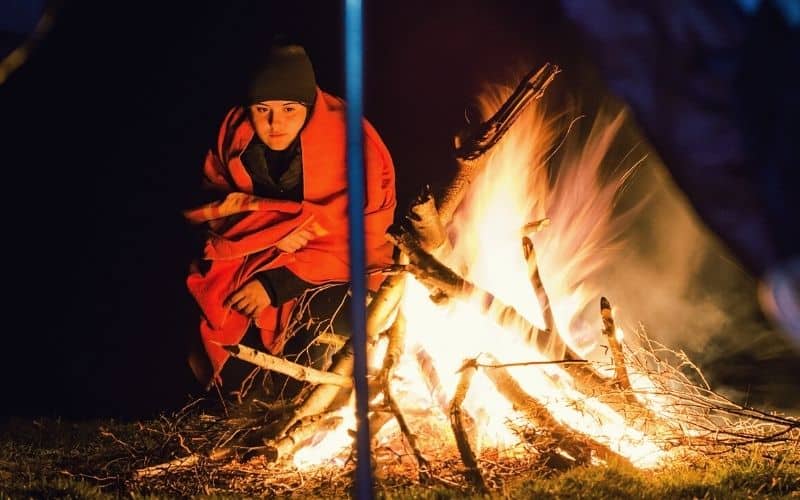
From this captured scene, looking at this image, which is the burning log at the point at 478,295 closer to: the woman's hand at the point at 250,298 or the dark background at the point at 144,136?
the dark background at the point at 144,136

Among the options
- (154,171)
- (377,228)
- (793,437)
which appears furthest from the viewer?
(154,171)

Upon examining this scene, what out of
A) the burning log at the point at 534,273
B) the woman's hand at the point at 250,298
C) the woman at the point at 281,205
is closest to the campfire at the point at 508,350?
the burning log at the point at 534,273

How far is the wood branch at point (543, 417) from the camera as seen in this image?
5.03 meters

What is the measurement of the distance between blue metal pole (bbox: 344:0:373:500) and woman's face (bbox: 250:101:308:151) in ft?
6.92

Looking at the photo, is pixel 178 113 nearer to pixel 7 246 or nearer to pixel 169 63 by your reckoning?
pixel 169 63

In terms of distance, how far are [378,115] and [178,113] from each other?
5.26 ft

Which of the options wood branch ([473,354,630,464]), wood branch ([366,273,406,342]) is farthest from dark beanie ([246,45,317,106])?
wood branch ([473,354,630,464])

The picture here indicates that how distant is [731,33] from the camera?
6488 millimetres

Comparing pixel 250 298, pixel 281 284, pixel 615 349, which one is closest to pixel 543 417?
pixel 615 349

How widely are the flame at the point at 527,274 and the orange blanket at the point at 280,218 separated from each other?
0.64 metres

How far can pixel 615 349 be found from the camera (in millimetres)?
5328

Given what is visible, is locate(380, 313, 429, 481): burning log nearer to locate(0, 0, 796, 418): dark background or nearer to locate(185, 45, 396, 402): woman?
locate(185, 45, 396, 402): woman

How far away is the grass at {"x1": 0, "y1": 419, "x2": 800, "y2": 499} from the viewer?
455cm

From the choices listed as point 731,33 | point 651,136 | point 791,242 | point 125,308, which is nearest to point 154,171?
point 125,308
